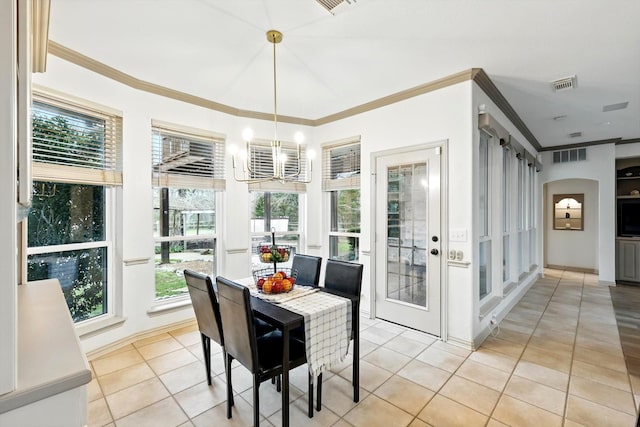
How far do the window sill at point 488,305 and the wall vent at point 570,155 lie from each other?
412 centimetres

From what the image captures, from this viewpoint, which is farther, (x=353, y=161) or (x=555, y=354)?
(x=353, y=161)

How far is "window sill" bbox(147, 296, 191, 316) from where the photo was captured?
3.41 meters

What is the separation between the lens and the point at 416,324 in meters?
3.51

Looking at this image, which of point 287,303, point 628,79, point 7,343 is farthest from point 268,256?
point 628,79

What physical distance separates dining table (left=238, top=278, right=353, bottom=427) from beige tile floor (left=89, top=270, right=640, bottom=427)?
0.39m

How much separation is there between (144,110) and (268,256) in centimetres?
223

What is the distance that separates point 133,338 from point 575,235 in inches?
341

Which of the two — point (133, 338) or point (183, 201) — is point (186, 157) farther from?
point (133, 338)

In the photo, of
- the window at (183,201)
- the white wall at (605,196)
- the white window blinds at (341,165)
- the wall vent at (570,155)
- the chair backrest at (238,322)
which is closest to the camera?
the chair backrest at (238,322)

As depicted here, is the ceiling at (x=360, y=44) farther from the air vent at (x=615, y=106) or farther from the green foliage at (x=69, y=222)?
the green foliage at (x=69, y=222)

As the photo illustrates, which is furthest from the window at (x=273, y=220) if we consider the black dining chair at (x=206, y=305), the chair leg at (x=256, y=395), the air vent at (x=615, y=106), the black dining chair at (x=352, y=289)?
the air vent at (x=615, y=106)

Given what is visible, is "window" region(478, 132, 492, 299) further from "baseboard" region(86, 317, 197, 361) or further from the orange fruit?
"baseboard" region(86, 317, 197, 361)

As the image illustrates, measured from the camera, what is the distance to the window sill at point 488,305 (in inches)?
134

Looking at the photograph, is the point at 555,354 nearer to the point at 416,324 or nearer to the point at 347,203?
the point at 416,324
